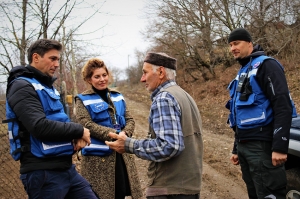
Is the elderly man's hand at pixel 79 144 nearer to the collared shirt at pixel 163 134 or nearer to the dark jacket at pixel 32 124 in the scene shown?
the dark jacket at pixel 32 124

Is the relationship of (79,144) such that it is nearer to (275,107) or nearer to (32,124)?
(32,124)

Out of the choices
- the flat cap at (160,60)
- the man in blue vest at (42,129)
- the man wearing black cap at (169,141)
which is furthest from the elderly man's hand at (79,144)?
the flat cap at (160,60)

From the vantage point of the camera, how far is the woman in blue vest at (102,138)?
2.70 meters

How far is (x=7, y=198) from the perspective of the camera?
4.12 metres

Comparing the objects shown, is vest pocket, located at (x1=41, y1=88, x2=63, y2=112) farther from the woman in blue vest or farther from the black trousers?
the black trousers

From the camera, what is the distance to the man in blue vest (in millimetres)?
1986

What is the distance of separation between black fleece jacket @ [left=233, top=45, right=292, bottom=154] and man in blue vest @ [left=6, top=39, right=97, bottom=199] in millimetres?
1629

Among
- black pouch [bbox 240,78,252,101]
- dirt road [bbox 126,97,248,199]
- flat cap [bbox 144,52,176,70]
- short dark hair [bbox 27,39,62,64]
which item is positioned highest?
short dark hair [bbox 27,39,62,64]

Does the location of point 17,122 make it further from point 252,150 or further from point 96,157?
point 252,150

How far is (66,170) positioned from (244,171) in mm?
1800

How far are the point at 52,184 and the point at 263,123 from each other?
1965 mm

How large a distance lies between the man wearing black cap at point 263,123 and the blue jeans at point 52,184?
169cm

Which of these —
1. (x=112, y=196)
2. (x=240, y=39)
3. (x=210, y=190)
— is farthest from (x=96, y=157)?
(x=210, y=190)

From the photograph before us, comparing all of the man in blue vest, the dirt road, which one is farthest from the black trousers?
the dirt road
